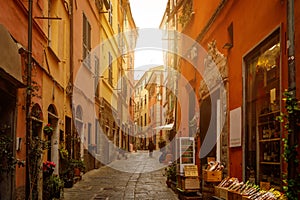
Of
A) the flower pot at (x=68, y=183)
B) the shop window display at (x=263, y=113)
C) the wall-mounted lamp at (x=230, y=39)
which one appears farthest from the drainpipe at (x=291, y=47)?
the flower pot at (x=68, y=183)

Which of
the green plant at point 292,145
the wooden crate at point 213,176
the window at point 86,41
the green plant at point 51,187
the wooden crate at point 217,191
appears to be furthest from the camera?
the window at point 86,41

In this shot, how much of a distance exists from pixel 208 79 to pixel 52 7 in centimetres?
412

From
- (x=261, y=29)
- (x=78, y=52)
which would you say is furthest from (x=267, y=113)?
(x=78, y=52)

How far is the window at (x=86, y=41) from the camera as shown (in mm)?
16047

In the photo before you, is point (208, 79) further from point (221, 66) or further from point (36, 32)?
point (36, 32)

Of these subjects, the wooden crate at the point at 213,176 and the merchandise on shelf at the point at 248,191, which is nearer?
the merchandise on shelf at the point at 248,191

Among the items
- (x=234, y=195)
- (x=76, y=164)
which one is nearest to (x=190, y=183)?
(x=234, y=195)

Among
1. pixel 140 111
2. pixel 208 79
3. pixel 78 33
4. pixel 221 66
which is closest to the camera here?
pixel 221 66

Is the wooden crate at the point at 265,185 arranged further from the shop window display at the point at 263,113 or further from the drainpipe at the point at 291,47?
the drainpipe at the point at 291,47

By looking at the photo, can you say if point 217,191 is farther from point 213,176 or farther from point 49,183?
point 49,183

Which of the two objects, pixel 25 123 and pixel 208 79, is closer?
pixel 25 123

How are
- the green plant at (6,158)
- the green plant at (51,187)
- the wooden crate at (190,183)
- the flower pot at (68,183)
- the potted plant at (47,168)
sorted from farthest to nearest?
the flower pot at (68,183) → the wooden crate at (190,183) → the potted plant at (47,168) → the green plant at (51,187) → the green plant at (6,158)

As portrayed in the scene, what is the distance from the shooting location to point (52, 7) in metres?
11.3

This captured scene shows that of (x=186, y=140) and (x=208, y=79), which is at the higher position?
(x=208, y=79)
